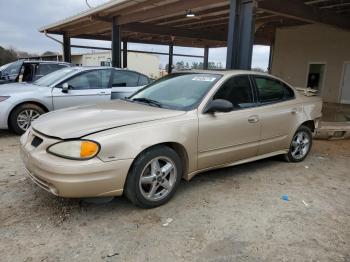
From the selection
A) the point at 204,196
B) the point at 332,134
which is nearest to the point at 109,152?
the point at 204,196

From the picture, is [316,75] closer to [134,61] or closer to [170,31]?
[170,31]

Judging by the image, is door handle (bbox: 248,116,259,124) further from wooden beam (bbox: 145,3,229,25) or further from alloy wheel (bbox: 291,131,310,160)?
wooden beam (bbox: 145,3,229,25)

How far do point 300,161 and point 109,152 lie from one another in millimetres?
3701

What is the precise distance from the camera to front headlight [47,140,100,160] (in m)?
3.00

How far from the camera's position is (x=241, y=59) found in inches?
296

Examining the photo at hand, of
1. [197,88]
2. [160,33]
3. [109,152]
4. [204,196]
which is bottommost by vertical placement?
[204,196]

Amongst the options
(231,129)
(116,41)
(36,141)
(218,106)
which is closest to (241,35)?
(231,129)

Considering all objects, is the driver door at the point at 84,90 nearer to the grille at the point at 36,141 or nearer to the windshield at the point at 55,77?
the windshield at the point at 55,77

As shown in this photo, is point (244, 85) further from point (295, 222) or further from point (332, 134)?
point (332, 134)

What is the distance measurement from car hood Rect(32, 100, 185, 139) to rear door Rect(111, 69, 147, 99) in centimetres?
367

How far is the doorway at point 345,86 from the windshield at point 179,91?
1278cm

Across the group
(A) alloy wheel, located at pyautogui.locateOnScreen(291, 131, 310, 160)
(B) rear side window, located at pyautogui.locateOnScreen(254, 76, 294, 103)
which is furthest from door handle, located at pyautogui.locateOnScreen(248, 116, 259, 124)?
(A) alloy wheel, located at pyautogui.locateOnScreen(291, 131, 310, 160)

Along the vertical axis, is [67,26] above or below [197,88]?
above

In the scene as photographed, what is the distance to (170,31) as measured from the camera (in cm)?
1681
